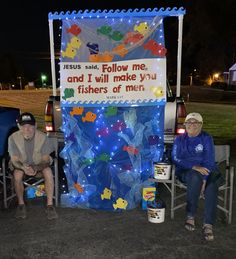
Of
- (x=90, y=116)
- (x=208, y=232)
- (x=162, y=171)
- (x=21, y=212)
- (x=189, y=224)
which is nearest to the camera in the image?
(x=208, y=232)

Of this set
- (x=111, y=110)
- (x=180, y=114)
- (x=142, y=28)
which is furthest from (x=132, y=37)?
(x=180, y=114)

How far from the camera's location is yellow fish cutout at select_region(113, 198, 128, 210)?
504 centimetres

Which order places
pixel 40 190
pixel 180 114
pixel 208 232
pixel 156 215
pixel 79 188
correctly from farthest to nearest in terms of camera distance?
pixel 180 114 → pixel 40 190 → pixel 79 188 → pixel 156 215 → pixel 208 232

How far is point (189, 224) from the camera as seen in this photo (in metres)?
4.39

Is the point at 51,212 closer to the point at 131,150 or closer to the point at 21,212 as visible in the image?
the point at 21,212

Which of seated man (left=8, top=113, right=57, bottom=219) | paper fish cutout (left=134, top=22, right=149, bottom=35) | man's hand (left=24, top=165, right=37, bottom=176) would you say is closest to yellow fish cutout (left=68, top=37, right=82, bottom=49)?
paper fish cutout (left=134, top=22, right=149, bottom=35)

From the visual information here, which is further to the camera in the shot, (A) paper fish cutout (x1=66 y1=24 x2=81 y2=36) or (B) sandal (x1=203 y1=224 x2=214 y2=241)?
(A) paper fish cutout (x1=66 y1=24 x2=81 y2=36)

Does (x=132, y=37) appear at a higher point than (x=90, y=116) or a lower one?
higher

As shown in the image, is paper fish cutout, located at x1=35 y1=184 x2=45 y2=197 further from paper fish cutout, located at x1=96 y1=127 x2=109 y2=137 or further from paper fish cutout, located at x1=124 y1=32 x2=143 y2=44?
paper fish cutout, located at x1=124 y1=32 x2=143 y2=44

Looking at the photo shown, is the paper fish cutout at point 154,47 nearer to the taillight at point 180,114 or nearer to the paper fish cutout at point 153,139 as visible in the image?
the paper fish cutout at point 153,139

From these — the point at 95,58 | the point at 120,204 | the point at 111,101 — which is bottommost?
the point at 120,204

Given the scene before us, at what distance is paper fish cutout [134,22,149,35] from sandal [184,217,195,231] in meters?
2.27

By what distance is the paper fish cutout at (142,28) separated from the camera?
489 cm

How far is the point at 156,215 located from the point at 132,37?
84.1 inches
